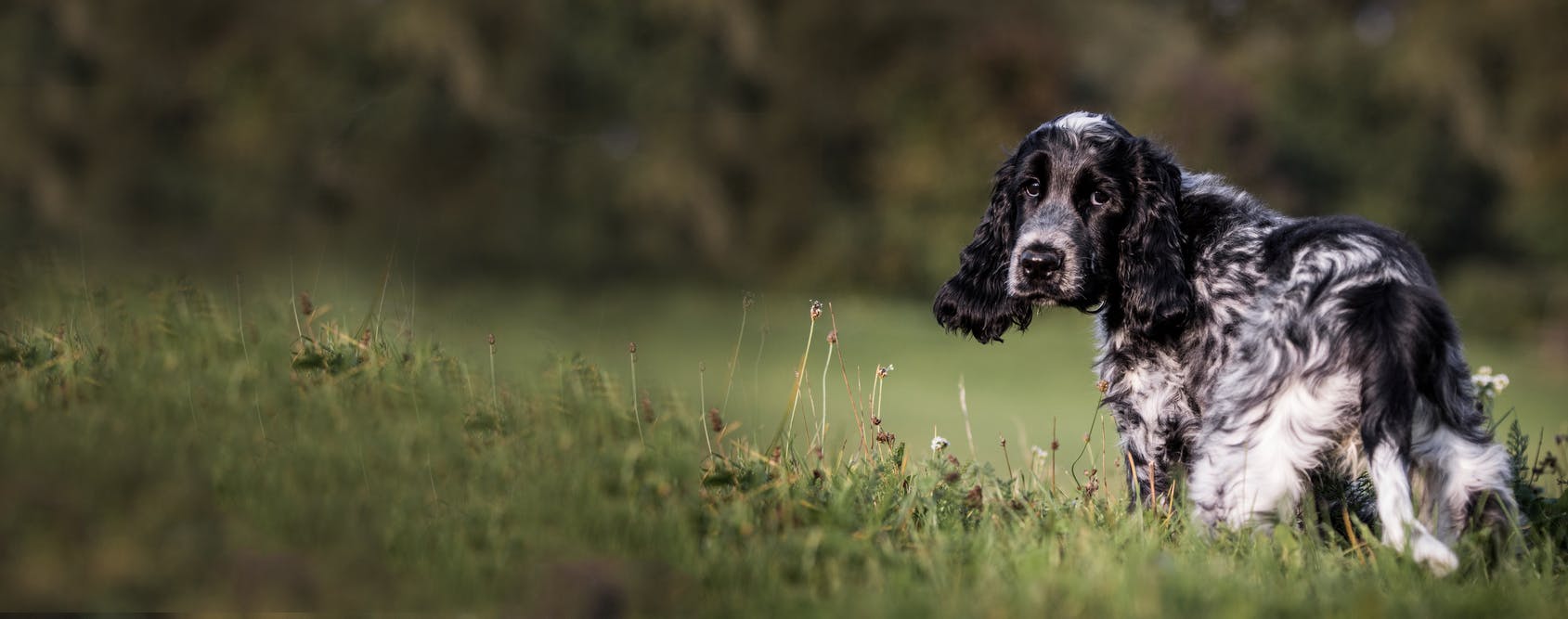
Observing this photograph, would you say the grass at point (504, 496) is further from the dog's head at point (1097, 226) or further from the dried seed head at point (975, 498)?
the dog's head at point (1097, 226)

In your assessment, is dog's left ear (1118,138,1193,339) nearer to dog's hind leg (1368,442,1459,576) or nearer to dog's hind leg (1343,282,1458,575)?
dog's hind leg (1343,282,1458,575)

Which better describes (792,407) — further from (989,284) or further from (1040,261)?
(989,284)

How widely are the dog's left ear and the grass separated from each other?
27.1 inches

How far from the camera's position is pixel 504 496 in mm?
3543

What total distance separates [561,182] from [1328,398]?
78.5ft

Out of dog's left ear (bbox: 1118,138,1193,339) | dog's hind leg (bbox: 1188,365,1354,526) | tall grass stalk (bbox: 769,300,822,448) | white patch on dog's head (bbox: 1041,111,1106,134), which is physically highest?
white patch on dog's head (bbox: 1041,111,1106,134)

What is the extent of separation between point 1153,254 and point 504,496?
2517 millimetres

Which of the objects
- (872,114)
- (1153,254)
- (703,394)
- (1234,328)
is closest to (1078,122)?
(1153,254)

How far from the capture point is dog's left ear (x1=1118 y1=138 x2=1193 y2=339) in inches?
179

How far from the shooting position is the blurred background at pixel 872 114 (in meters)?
24.2

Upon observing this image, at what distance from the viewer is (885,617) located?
9.64 feet

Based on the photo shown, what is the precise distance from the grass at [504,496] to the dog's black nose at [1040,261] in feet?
2.55

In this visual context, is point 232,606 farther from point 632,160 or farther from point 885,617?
point 632,160

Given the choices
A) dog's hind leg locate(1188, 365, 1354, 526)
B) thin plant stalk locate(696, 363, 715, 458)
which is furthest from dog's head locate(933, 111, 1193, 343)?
thin plant stalk locate(696, 363, 715, 458)
